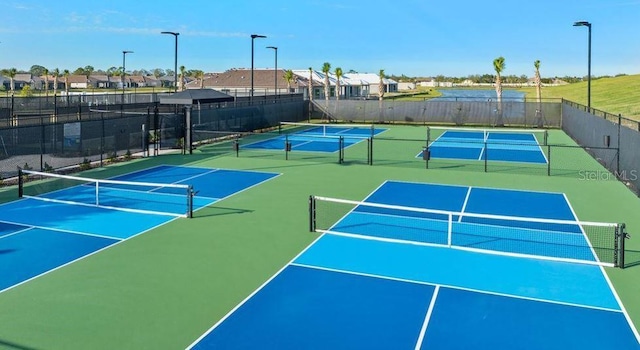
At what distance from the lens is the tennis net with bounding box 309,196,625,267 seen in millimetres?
11773

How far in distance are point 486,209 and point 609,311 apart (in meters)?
7.31

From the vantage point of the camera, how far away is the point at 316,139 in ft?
119

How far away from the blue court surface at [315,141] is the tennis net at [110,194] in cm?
924

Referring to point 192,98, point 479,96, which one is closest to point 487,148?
point 192,98

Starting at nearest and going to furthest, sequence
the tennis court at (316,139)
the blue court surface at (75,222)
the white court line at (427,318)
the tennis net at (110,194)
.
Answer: the white court line at (427,318), the blue court surface at (75,222), the tennis net at (110,194), the tennis court at (316,139)

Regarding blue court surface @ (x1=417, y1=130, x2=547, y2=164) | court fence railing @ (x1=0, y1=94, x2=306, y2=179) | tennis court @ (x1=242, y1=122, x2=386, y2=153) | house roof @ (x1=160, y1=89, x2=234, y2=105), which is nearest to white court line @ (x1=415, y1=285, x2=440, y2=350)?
court fence railing @ (x1=0, y1=94, x2=306, y2=179)

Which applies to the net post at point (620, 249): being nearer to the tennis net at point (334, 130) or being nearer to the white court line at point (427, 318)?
the white court line at point (427, 318)

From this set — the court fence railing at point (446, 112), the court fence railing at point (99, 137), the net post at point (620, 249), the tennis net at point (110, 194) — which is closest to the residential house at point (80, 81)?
the court fence railing at point (446, 112)

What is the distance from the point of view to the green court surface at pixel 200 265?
809 centimetres

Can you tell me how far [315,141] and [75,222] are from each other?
72.2 ft

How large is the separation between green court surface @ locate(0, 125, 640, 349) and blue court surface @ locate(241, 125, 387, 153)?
8748mm

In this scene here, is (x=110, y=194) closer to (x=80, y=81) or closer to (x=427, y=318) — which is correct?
(x=427, y=318)

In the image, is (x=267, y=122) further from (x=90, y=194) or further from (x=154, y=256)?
(x=154, y=256)

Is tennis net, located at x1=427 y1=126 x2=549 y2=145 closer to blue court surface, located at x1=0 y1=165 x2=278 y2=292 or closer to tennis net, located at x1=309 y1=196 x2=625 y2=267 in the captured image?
blue court surface, located at x1=0 y1=165 x2=278 y2=292
